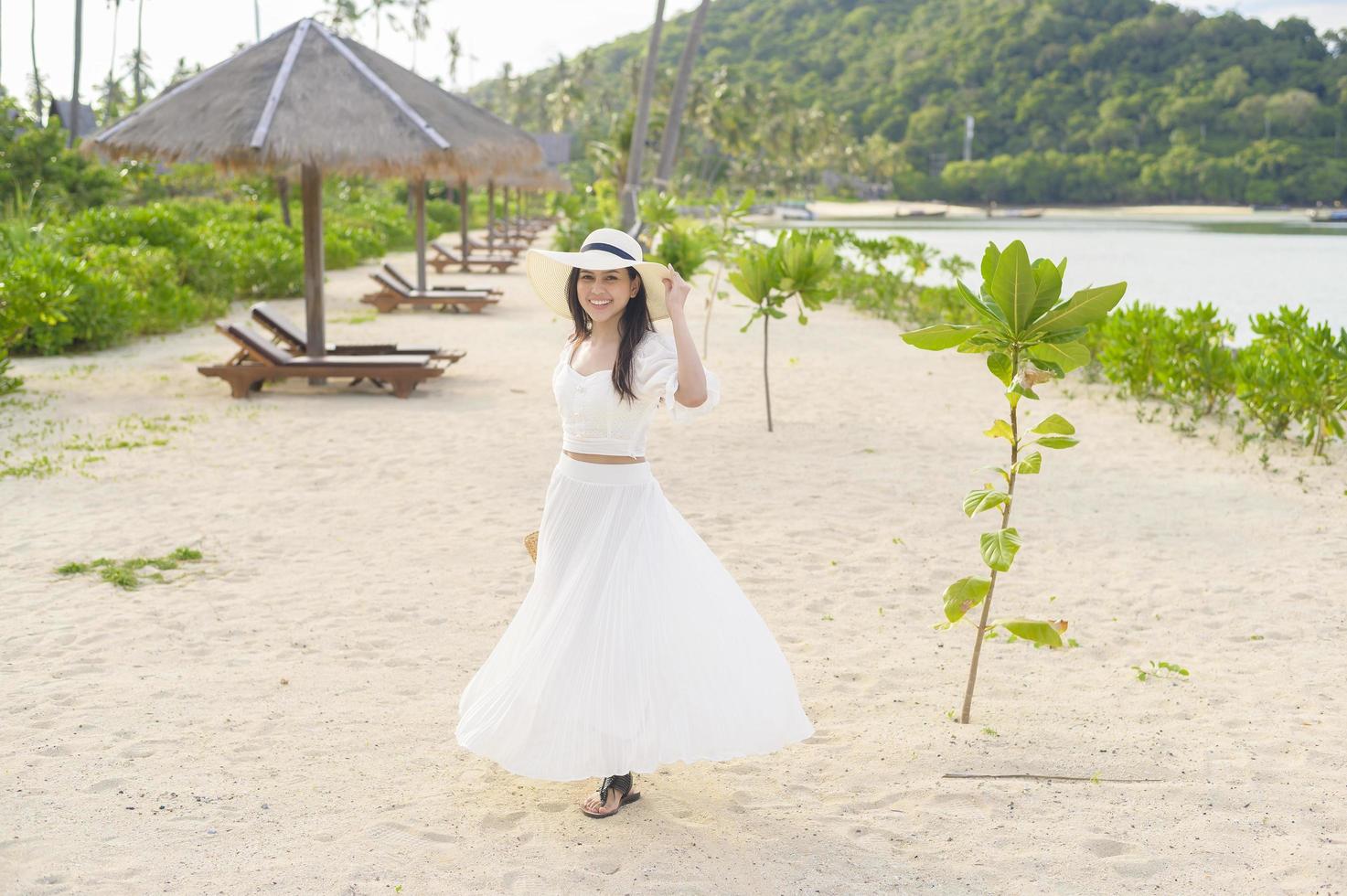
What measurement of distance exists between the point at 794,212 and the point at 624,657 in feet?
275

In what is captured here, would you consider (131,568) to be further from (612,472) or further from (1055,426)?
(1055,426)

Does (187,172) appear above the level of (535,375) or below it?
above

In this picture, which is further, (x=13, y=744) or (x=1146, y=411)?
(x=1146, y=411)

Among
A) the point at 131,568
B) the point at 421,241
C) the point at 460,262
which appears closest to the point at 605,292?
the point at 131,568

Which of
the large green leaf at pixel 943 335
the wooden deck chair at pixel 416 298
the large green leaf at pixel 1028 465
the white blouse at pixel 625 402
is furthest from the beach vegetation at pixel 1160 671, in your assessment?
the wooden deck chair at pixel 416 298

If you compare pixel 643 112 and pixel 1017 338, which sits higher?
pixel 643 112

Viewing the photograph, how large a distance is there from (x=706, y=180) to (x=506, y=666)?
297 feet

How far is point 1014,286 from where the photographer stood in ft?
11.2

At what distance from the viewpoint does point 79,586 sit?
16.8 ft

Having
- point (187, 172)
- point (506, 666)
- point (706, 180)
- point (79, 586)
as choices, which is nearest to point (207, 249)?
point (79, 586)

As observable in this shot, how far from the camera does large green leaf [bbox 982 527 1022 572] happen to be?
349cm

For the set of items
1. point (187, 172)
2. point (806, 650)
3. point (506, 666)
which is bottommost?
point (806, 650)

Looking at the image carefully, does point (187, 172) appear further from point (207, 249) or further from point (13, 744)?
point (13, 744)

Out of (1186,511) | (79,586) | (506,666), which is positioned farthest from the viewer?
(1186,511)
